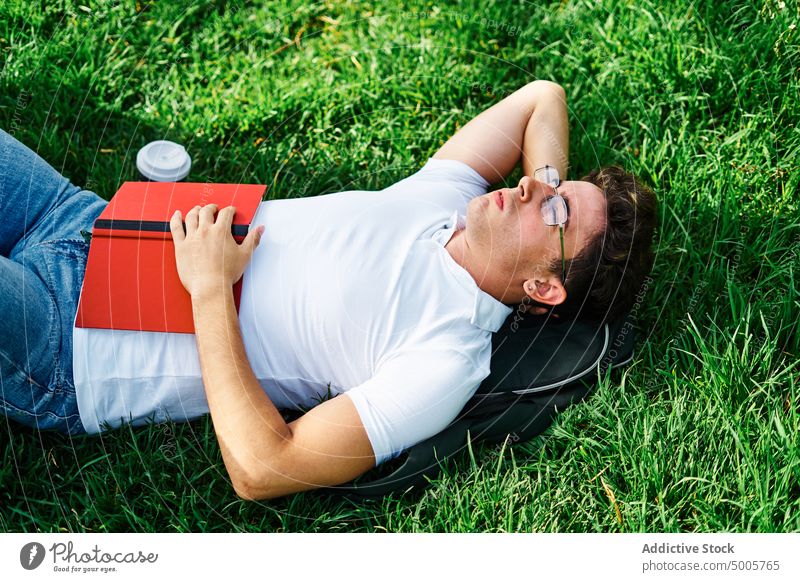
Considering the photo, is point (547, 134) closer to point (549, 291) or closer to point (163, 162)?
point (549, 291)

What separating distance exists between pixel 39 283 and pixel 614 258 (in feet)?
7.70

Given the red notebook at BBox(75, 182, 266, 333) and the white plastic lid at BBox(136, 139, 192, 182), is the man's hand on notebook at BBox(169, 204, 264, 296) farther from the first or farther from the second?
the white plastic lid at BBox(136, 139, 192, 182)

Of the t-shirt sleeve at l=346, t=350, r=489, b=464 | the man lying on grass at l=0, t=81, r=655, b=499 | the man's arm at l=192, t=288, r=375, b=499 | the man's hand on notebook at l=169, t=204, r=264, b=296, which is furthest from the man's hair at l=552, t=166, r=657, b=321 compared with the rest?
the man's hand on notebook at l=169, t=204, r=264, b=296

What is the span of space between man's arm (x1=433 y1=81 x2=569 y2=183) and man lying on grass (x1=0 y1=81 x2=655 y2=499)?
37cm

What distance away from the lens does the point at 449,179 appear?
347cm

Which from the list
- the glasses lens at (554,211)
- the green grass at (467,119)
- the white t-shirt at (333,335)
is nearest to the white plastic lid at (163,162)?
the green grass at (467,119)

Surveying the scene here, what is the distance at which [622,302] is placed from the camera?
10.8 ft

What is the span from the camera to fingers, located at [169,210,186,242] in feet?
9.78

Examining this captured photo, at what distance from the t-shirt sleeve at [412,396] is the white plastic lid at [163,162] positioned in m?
1.52

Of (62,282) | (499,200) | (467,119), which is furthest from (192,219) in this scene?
(467,119)
